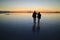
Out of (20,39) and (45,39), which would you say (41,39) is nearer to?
(45,39)

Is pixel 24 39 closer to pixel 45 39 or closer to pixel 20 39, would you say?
pixel 20 39

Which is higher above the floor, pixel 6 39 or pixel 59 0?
pixel 59 0

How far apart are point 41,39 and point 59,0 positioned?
6.22 meters

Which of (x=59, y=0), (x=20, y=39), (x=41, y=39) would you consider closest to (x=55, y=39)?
(x=41, y=39)

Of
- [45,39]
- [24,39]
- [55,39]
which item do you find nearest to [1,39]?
[24,39]

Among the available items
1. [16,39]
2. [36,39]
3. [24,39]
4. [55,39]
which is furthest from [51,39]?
[16,39]

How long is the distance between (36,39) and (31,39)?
0.36 feet

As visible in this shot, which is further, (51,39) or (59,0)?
(59,0)

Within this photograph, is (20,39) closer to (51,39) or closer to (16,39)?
(16,39)

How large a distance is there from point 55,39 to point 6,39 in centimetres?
107

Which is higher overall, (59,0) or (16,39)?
(59,0)

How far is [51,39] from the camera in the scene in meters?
2.76

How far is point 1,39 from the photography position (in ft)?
9.02

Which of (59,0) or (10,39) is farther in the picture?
(59,0)
